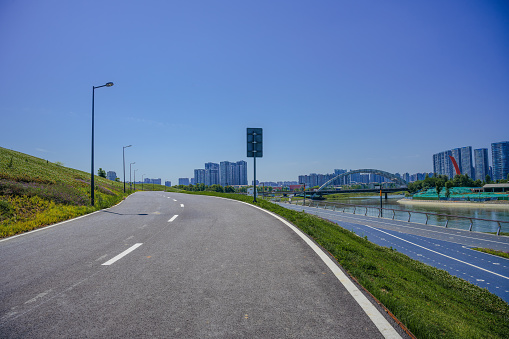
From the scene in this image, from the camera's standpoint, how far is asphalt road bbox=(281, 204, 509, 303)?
19.1 metres

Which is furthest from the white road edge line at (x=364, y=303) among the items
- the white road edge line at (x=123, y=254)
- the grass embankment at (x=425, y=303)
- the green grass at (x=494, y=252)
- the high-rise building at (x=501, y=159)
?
the high-rise building at (x=501, y=159)

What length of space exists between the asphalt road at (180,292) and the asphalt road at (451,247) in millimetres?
17821

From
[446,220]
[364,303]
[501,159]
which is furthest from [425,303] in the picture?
[501,159]

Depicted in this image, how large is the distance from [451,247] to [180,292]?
31440 millimetres

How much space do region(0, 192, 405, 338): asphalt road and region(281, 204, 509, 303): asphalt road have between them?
1782 centimetres

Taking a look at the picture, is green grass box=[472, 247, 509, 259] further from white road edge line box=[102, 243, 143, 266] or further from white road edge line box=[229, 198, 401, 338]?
white road edge line box=[102, 243, 143, 266]

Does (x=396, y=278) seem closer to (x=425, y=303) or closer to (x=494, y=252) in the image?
(x=425, y=303)

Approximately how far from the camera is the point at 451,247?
85.8 ft

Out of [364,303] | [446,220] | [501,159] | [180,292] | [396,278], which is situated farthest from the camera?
[501,159]

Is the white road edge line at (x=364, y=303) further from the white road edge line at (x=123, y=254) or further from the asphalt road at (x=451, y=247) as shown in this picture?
the asphalt road at (x=451, y=247)

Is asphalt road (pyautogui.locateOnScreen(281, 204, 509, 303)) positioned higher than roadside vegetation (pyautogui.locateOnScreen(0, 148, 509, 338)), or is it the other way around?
roadside vegetation (pyautogui.locateOnScreen(0, 148, 509, 338))

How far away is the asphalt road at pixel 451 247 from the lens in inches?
752

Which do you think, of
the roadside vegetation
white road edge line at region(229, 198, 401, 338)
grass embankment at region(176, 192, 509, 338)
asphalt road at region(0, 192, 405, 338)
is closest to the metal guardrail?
the roadside vegetation

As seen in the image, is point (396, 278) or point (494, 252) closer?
point (396, 278)
